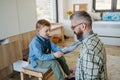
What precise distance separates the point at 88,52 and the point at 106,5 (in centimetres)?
415

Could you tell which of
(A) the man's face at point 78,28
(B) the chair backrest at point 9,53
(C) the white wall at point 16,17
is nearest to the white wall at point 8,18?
(C) the white wall at point 16,17

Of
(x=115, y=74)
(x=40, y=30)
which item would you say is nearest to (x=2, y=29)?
(x=40, y=30)

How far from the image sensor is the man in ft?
3.81

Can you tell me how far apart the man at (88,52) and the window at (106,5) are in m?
3.94

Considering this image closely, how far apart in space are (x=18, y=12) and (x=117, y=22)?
109 inches

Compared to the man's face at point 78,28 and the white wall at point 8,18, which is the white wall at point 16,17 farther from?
the man's face at point 78,28

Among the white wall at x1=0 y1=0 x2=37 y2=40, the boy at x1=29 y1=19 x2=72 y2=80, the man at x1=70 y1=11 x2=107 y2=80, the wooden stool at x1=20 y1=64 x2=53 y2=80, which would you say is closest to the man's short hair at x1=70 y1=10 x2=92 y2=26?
the man at x1=70 y1=11 x2=107 y2=80

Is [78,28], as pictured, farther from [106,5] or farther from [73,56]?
[106,5]

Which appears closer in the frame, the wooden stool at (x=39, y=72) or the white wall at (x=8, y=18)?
the wooden stool at (x=39, y=72)

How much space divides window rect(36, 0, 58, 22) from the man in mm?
3183

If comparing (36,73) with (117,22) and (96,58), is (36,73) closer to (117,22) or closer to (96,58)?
(96,58)

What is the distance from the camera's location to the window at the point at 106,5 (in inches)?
186

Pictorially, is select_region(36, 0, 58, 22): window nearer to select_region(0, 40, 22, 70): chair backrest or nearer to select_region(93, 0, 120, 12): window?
select_region(93, 0, 120, 12): window

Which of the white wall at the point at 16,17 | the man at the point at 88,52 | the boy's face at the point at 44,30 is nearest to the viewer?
the man at the point at 88,52
